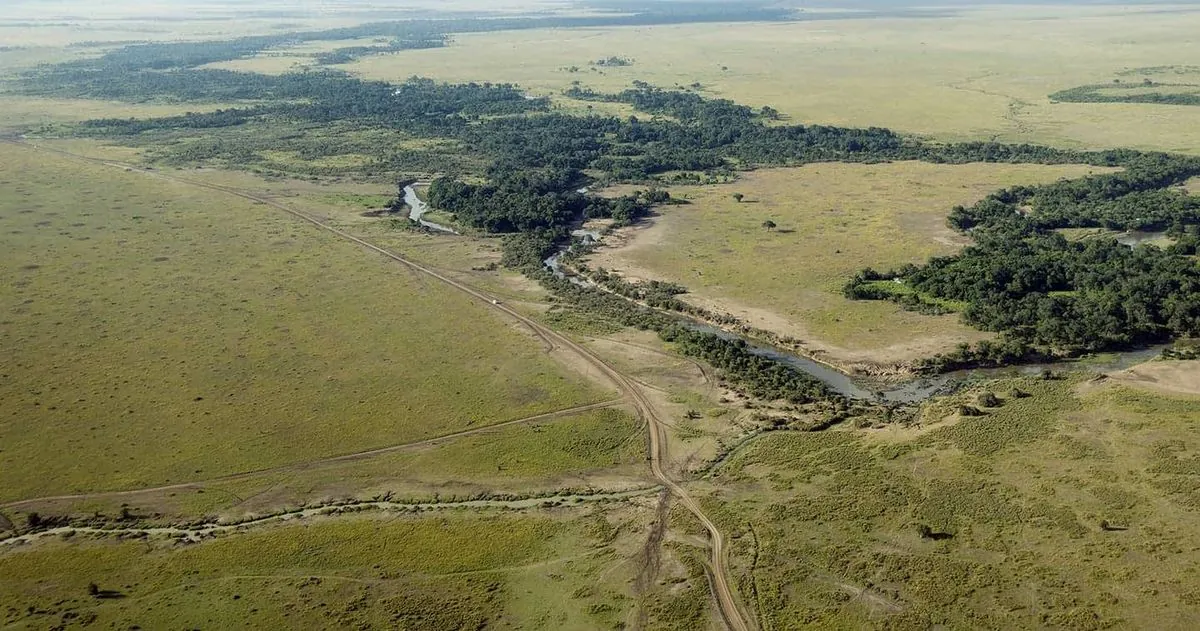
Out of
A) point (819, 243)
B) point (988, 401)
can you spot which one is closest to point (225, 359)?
point (988, 401)

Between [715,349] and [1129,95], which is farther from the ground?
[1129,95]

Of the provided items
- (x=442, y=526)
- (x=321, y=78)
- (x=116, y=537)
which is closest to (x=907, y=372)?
(x=442, y=526)

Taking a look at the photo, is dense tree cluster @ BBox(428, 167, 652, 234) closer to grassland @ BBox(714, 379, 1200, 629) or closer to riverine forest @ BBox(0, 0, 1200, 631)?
riverine forest @ BBox(0, 0, 1200, 631)

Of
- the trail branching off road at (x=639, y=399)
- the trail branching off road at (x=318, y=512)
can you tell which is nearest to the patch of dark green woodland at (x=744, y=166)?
the trail branching off road at (x=639, y=399)

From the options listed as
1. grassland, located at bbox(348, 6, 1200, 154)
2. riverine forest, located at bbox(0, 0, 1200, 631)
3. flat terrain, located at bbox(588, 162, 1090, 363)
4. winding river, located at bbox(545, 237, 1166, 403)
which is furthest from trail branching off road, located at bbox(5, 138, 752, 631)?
grassland, located at bbox(348, 6, 1200, 154)

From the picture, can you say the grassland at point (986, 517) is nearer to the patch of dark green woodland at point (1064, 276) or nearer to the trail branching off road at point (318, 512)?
the trail branching off road at point (318, 512)

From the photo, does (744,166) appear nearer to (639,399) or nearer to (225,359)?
(639,399)
